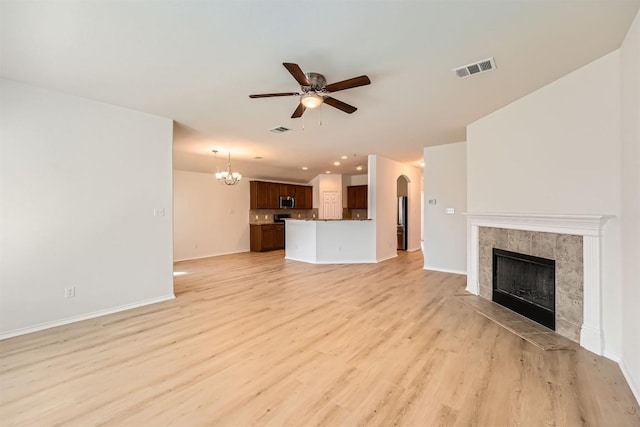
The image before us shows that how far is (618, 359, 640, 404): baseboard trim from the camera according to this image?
75.7 inches

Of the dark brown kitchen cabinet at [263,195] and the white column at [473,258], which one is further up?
the dark brown kitchen cabinet at [263,195]

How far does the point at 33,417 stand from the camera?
1770 millimetres

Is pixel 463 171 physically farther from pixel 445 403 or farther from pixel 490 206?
pixel 445 403

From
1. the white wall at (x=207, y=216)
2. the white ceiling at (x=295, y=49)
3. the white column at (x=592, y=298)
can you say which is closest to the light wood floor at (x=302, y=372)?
the white column at (x=592, y=298)

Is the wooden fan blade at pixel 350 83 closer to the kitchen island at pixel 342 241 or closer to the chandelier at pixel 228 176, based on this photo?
the kitchen island at pixel 342 241

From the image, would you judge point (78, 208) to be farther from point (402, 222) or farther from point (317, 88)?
point (402, 222)

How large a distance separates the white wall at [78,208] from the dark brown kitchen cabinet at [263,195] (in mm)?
5138

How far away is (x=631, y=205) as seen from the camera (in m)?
2.16

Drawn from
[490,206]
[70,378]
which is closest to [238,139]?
[70,378]

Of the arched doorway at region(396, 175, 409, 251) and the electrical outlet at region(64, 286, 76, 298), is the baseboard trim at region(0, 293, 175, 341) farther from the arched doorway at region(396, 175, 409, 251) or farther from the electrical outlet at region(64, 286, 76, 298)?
the arched doorway at region(396, 175, 409, 251)

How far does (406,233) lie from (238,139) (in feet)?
19.5

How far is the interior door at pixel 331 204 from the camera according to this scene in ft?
34.1

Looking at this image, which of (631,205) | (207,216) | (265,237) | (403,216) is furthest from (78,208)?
(403,216)

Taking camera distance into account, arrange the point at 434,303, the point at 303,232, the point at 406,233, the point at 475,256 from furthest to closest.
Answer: the point at 406,233
the point at 303,232
the point at 475,256
the point at 434,303
